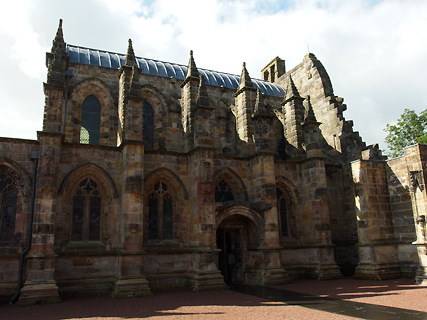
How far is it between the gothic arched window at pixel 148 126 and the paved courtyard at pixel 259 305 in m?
8.32

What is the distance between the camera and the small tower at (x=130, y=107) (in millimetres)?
15023

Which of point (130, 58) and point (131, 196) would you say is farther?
point (130, 58)

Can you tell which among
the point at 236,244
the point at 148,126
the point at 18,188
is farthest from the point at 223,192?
the point at 18,188

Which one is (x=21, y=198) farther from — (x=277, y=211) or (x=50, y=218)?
(x=277, y=211)

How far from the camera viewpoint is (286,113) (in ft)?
66.6

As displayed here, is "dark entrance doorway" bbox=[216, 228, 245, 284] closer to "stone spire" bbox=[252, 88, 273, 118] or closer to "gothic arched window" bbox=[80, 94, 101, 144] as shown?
"stone spire" bbox=[252, 88, 273, 118]

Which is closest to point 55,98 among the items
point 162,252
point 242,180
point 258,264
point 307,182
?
point 162,252

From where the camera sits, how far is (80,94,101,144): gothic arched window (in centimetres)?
1869

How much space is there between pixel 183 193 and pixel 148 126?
557 centimetres

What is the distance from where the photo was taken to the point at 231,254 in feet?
57.4

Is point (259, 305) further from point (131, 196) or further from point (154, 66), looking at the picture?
point (154, 66)

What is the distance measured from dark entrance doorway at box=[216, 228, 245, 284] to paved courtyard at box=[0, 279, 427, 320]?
2.80 m

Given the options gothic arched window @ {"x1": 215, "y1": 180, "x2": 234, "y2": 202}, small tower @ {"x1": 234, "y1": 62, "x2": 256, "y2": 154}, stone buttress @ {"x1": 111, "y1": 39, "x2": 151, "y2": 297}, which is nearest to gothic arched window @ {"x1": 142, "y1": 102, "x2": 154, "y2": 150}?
stone buttress @ {"x1": 111, "y1": 39, "x2": 151, "y2": 297}

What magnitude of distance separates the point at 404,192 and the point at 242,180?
24.4ft
